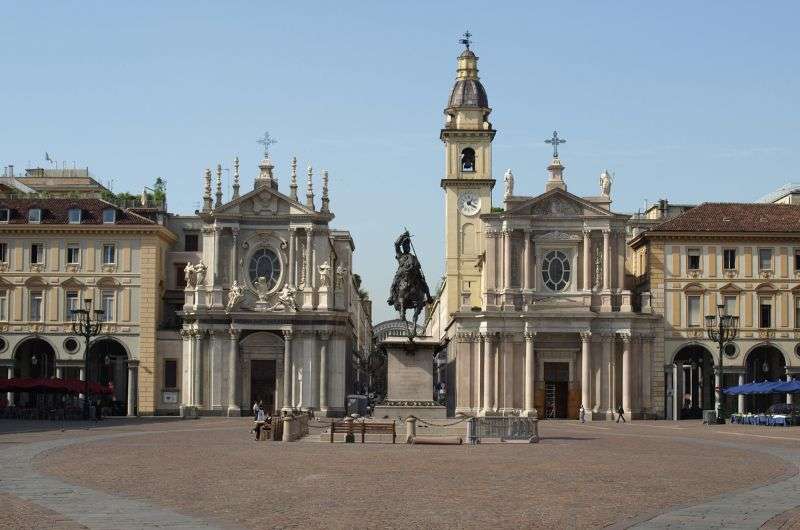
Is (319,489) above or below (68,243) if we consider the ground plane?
below

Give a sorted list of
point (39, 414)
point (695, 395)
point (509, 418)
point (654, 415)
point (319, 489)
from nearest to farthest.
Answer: point (319, 489) < point (509, 418) < point (39, 414) < point (654, 415) < point (695, 395)

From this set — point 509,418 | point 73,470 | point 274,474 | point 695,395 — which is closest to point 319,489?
point 274,474

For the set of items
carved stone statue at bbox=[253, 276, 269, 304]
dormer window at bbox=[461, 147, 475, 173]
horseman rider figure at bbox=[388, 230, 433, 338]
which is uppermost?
dormer window at bbox=[461, 147, 475, 173]

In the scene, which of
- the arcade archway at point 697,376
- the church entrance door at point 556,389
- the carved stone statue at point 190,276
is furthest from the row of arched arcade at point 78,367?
the arcade archway at point 697,376

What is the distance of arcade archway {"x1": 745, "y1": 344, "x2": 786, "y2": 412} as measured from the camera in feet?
309

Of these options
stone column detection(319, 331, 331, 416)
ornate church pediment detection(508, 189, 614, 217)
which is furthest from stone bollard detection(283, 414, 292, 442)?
ornate church pediment detection(508, 189, 614, 217)

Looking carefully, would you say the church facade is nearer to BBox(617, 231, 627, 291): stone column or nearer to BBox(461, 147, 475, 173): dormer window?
BBox(617, 231, 627, 291): stone column

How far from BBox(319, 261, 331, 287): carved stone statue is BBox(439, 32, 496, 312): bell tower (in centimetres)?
1973

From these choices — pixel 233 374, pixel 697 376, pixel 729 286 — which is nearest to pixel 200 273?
pixel 233 374

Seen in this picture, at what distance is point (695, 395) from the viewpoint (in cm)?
10881

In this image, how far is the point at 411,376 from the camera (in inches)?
2041

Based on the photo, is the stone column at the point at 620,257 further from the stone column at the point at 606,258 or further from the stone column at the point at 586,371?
the stone column at the point at 586,371

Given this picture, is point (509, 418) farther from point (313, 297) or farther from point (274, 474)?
point (313, 297)

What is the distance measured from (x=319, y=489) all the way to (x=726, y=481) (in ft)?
32.6
